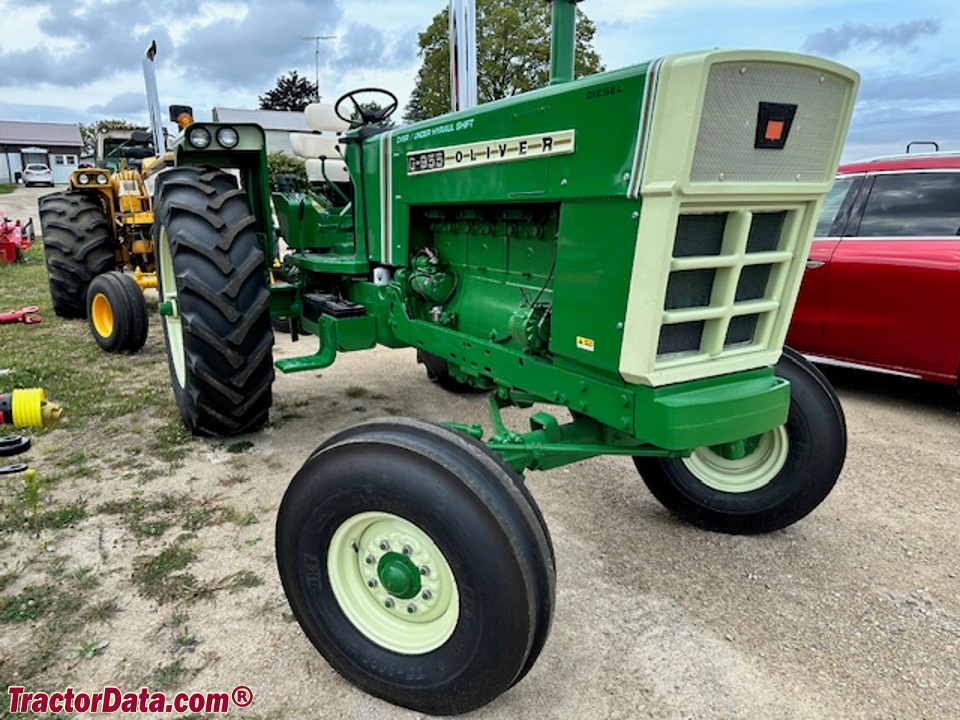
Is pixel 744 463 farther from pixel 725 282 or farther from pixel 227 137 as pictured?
pixel 227 137

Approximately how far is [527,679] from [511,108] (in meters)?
1.95

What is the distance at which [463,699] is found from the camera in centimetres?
192

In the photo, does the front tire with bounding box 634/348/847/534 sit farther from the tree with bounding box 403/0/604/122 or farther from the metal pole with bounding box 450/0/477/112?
the tree with bounding box 403/0/604/122

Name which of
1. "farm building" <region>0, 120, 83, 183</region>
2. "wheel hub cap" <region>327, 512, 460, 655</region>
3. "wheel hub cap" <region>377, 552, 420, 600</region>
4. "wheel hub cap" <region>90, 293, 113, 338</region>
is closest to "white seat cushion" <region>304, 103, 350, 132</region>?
"wheel hub cap" <region>90, 293, 113, 338</region>

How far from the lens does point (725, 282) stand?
222 cm

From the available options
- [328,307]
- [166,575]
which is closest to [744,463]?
[328,307]

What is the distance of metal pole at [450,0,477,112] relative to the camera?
16.6 ft

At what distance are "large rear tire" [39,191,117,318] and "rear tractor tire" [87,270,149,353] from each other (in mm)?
1343

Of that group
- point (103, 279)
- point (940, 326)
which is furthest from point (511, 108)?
point (103, 279)

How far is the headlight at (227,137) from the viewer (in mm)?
4020

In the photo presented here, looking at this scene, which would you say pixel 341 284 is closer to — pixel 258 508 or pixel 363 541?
pixel 258 508

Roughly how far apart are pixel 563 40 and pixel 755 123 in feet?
3.09

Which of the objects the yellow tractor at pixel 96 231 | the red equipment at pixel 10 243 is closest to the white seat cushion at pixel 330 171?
the yellow tractor at pixel 96 231

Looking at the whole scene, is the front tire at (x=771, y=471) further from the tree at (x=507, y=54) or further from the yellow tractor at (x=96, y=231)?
the tree at (x=507, y=54)
